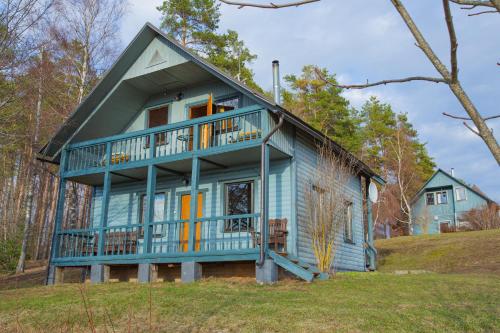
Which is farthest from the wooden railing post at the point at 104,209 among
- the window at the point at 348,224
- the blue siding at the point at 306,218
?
the window at the point at 348,224

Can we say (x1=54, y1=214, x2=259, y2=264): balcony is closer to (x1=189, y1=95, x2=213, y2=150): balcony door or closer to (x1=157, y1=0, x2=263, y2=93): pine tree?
(x1=189, y1=95, x2=213, y2=150): balcony door

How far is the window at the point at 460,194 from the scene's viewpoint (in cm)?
4006

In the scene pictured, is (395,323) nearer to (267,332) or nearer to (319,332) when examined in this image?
(319,332)

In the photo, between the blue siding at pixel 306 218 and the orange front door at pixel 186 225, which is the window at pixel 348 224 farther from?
the orange front door at pixel 186 225

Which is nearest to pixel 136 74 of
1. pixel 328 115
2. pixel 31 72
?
pixel 31 72

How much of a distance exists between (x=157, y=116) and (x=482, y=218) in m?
26.2

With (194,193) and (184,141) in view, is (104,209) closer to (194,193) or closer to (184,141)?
(184,141)

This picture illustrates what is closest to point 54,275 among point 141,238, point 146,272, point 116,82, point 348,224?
point 141,238

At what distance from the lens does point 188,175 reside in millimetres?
15773

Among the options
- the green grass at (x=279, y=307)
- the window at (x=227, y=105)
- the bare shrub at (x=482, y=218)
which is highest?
the window at (x=227, y=105)

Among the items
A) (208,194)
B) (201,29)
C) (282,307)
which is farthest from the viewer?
(201,29)

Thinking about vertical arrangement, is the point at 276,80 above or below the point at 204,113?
above

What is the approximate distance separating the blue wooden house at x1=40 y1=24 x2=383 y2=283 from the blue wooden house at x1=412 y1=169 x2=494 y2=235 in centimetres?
2462

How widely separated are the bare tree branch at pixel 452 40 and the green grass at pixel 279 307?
406cm
